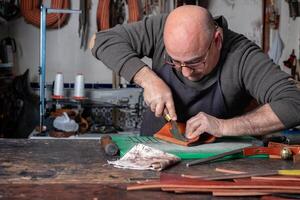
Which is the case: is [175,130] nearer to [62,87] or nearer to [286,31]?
[62,87]

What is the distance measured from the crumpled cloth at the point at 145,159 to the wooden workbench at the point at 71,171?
25 mm

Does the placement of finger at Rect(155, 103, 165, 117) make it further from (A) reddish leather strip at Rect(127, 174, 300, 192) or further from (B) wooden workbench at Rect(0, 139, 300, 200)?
(A) reddish leather strip at Rect(127, 174, 300, 192)

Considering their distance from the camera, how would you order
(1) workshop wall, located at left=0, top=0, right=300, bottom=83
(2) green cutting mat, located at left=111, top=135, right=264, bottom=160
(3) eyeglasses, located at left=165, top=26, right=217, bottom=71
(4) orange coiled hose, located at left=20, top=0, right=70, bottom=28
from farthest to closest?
(1) workshop wall, located at left=0, top=0, right=300, bottom=83 → (4) orange coiled hose, located at left=20, top=0, right=70, bottom=28 → (3) eyeglasses, located at left=165, top=26, right=217, bottom=71 → (2) green cutting mat, located at left=111, top=135, right=264, bottom=160

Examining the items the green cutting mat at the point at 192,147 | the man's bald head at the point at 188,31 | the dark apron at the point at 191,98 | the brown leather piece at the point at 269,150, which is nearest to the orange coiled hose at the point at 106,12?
the dark apron at the point at 191,98

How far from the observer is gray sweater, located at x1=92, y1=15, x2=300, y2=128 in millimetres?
1867

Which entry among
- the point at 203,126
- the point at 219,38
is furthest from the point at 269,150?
the point at 219,38

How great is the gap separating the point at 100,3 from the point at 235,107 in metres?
2.19

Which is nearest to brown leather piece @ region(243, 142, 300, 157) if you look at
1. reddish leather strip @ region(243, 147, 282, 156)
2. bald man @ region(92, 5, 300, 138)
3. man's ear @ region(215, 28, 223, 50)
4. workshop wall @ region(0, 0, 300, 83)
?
reddish leather strip @ region(243, 147, 282, 156)

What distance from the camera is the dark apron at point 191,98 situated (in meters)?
2.08

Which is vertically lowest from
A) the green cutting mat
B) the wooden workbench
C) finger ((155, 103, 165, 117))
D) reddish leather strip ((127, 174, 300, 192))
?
the wooden workbench

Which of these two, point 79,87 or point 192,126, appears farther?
point 79,87

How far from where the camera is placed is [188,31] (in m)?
1.81

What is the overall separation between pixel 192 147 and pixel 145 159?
0.98 feet

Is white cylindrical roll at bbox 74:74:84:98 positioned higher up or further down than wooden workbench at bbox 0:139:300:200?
higher up
